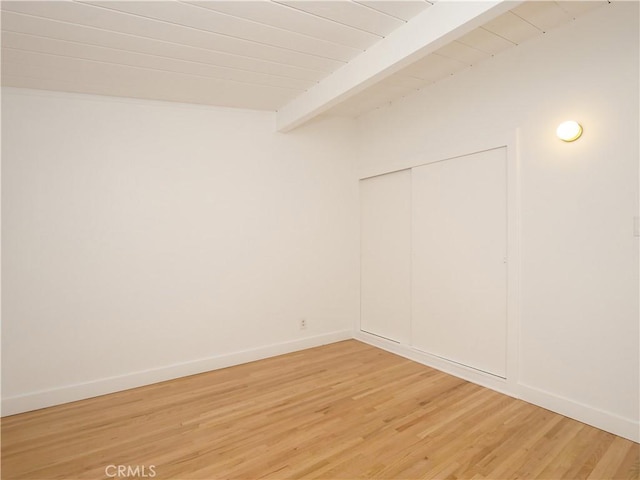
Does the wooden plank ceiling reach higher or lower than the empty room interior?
higher

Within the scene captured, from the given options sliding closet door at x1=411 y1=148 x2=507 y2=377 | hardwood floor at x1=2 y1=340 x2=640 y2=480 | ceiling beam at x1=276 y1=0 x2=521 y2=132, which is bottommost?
hardwood floor at x1=2 y1=340 x2=640 y2=480

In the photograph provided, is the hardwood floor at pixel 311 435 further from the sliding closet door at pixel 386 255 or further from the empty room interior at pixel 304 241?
the sliding closet door at pixel 386 255

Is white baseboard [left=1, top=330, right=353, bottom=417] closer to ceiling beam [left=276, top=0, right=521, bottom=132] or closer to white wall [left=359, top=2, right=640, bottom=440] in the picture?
white wall [left=359, top=2, right=640, bottom=440]

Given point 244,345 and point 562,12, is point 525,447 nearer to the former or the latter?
point 244,345

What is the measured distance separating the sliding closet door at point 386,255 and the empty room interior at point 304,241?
0.03 metres

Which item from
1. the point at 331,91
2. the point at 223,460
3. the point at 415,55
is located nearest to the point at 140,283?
the point at 223,460

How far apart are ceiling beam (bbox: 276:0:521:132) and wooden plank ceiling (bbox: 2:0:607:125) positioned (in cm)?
5

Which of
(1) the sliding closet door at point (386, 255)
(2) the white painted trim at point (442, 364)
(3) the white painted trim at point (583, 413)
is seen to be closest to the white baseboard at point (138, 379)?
(2) the white painted trim at point (442, 364)

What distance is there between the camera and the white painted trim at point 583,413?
2.18 m

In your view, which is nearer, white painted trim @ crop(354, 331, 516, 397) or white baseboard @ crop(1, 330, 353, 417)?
white baseboard @ crop(1, 330, 353, 417)

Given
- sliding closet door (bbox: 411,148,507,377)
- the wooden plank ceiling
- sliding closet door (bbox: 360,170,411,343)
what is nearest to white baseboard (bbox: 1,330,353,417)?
sliding closet door (bbox: 360,170,411,343)

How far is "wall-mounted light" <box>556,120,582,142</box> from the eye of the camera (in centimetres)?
240

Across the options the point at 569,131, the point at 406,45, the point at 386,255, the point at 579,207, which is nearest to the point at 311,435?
the point at 386,255

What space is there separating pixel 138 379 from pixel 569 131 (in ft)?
12.7
